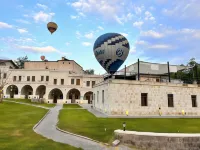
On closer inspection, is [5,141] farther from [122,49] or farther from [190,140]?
[122,49]

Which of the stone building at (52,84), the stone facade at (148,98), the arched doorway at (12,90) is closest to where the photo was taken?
the stone facade at (148,98)

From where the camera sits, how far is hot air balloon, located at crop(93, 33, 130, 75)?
28906 millimetres

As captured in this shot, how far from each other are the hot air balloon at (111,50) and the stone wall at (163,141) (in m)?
19.0

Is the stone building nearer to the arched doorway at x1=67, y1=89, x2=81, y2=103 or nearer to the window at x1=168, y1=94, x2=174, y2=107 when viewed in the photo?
the arched doorway at x1=67, y1=89, x2=81, y2=103

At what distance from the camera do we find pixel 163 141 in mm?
11195

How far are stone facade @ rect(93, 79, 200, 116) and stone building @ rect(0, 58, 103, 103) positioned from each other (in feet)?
82.6

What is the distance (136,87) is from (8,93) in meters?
48.5

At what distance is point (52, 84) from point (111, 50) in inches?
1196

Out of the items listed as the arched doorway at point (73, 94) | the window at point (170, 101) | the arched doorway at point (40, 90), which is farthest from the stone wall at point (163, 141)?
the arched doorway at point (40, 90)

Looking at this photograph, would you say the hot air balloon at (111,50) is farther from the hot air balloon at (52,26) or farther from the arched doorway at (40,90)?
the arched doorway at (40,90)

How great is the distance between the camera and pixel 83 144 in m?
11.3

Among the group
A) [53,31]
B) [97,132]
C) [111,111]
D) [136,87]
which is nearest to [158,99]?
[136,87]

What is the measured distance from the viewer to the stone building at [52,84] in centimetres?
5250

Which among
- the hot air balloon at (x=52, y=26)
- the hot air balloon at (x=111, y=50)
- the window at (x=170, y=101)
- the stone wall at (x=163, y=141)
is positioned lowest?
the stone wall at (x=163, y=141)
